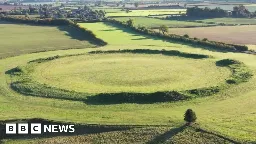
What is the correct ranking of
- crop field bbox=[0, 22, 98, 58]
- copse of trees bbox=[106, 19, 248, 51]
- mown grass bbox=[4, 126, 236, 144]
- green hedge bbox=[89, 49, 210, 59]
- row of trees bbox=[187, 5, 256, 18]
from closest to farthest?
mown grass bbox=[4, 126, 236, 144] < green hedge bbox=[89, 49, 210, 59] < copse of trees bbox=[106, 19, 248, 51] < crop field bbox=[0, 22, 98, 58] < row of trees bbox=[187, 5, 256, 18]

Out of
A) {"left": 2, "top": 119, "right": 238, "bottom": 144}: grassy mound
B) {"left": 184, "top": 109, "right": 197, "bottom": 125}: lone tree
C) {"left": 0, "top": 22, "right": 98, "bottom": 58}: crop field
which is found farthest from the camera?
{"left": 0, "top": 22, "right": 98, "bottom": 58}: crop field

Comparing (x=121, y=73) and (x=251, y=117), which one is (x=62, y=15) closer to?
(x=121, y=73)

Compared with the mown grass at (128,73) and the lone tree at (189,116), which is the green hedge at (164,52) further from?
the lone tree at (189,116)

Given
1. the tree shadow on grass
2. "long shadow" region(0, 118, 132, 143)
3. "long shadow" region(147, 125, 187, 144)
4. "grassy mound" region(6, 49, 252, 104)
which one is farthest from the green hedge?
"long shadow" region(0, 118, 132, 143)

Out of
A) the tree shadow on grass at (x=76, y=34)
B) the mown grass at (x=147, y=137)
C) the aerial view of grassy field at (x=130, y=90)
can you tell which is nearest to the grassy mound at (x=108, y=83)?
the aerial view of grassy field at (x=130, y=90)

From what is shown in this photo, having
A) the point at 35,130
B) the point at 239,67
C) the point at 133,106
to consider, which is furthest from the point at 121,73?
the point at 35,130

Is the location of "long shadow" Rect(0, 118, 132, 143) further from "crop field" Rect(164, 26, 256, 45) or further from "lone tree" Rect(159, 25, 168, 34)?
"lone tree" Rect(159, 25, 168, 34)
